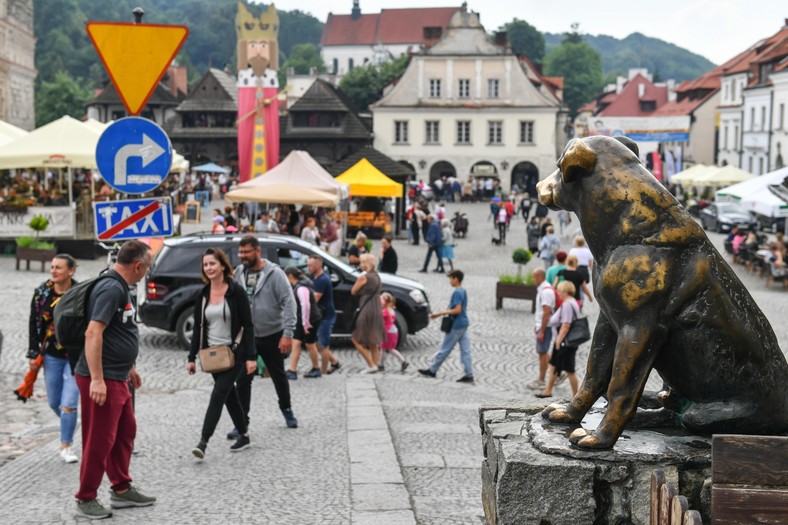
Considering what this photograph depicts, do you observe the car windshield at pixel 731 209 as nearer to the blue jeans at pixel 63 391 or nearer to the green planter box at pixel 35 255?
the green planter box at pixel 35 255

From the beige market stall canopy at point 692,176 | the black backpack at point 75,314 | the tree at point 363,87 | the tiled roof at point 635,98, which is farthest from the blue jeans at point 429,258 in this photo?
the tiled roof at point 635,98

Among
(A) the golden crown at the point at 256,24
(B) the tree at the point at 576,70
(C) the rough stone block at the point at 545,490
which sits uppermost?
(B) the tree at the point at 576,70

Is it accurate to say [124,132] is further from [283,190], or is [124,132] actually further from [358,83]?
[358,83]

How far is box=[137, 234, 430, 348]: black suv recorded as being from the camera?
15.6 metres

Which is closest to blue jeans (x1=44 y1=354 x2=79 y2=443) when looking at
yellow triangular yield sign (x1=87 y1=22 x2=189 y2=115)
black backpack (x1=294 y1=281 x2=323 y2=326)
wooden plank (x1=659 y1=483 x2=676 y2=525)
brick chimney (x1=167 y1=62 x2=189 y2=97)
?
yellow triangular yield sign (x1=87 y1=22 x2=189 y2=115)

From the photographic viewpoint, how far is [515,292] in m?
20.8

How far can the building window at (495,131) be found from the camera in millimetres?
65750

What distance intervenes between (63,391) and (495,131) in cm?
5809

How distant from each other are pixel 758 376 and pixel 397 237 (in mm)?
33861

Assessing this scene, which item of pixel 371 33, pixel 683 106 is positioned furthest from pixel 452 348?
pixel 371 33

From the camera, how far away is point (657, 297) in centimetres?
459

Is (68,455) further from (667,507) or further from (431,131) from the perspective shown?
(431,131)

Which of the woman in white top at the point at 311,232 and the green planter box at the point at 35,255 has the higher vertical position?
the woman in white top at the point at 311,232

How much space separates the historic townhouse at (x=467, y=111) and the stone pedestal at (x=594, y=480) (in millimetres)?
60497
